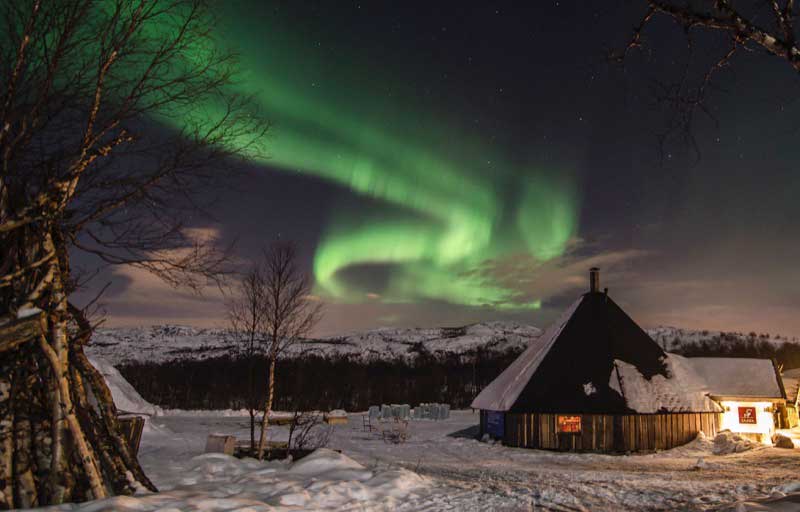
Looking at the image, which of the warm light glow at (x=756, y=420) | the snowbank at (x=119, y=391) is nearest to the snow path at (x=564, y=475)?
the warm light glow at (x=756, y=420)

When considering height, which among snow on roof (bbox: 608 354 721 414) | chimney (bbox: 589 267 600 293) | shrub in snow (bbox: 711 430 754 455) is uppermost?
chimney (bbox: 589 267 600 293)

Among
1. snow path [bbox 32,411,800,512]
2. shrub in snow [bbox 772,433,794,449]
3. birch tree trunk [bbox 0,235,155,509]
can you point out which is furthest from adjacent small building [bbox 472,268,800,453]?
birch tree trunk [bbox 0,235,155,509]

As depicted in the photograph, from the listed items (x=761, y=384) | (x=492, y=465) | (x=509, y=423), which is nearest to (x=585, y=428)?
(x=509, y=423)

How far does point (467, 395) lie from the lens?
87.8 metres

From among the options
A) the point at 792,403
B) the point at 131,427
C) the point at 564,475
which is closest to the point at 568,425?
the point at 564,475

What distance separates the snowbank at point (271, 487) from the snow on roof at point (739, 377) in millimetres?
23162

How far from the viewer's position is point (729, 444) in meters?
24.6

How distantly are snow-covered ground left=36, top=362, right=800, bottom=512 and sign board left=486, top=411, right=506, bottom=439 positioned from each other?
454 cm

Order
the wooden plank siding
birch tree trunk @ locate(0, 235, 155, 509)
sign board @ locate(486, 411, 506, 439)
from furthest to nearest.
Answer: sign board @ locate(486, 411, 506, 439), the wooden plank siding, birch tree trunk @ locate(0, 235, 155, 509)

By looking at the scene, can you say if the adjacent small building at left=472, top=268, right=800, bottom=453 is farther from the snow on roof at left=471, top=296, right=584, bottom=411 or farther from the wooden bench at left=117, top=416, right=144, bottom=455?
the wooden bench at left=117, top=416, right=144, bottom=455

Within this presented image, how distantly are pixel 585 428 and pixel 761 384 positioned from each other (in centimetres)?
1078

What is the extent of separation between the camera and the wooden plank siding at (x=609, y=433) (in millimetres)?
25328

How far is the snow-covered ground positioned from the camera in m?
8.49

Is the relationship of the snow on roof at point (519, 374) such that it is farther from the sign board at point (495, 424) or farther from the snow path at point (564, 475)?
the snow path at point (564, 475)
